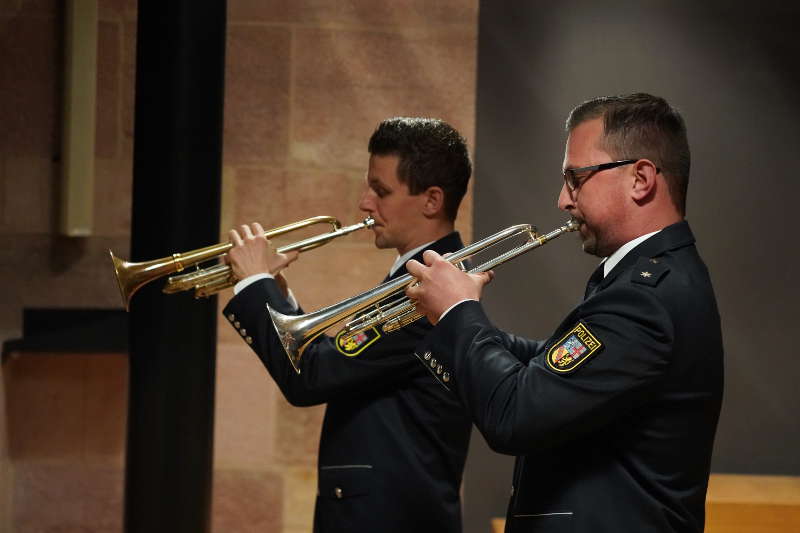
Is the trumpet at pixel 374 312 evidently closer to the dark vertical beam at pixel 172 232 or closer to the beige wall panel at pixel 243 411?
the dark vertical beam at pixel 172 232

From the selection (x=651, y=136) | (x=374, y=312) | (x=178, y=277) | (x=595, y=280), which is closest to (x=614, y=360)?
(x=595, y=280)

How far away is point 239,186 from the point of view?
138 inches

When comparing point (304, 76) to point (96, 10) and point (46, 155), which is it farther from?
point (46, 155)

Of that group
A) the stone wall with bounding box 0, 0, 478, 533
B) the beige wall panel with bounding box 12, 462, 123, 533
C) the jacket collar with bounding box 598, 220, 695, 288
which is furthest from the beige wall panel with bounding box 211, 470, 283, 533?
the jacket collar with bounding box 598, 220, 695, 288

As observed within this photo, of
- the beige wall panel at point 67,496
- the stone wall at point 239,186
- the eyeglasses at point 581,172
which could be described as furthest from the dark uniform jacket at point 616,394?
the beige wall panel at point 67,496

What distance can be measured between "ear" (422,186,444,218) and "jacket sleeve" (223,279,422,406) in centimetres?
29

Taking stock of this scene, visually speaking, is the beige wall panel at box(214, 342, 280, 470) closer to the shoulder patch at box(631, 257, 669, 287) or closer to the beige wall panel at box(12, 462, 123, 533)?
the beige wall panel at box(12, 462, 123, 533)

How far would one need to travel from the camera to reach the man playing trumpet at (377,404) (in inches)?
80.8

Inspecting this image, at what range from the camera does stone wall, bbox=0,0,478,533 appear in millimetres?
3484

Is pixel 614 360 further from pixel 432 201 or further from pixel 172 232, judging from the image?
pixel 172 232

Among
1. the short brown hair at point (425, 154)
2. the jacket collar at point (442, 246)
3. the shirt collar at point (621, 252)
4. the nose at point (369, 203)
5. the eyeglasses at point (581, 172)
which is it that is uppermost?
the short brown hair at point (425, 154)

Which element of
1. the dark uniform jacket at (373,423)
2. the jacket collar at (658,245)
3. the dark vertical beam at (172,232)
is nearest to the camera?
the jacket collar at (658,245)

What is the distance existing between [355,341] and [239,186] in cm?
159

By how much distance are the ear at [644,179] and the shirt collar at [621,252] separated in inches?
2.4
